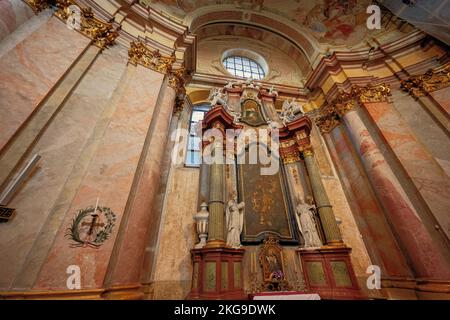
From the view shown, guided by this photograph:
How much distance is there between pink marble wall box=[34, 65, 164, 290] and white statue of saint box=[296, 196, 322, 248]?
11.9 feet

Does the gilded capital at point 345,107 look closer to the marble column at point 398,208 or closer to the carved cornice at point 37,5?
the marble column at point 398,208

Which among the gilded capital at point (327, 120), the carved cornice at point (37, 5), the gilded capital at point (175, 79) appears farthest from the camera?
the gilded capital at point (327, 120)

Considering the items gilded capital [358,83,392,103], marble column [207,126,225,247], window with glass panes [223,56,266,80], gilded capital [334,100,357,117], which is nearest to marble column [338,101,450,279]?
gilded capital [334,100,357,117]

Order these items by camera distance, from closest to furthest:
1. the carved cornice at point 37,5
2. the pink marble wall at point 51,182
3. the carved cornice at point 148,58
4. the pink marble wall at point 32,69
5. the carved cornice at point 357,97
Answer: the pink marble wall at point 51,182
the pink marble wall at point 32,69
the carved cornice at point 37,5
the carved cornice at point 148,58
the carved cornice at point 357,97

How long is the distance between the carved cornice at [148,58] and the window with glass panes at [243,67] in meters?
4.04

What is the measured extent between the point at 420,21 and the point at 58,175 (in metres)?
9.23

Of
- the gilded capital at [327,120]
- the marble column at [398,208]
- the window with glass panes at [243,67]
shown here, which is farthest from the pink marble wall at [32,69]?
the gilded capital at [327,120]

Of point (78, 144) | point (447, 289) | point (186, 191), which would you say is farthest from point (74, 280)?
point (447, 289)

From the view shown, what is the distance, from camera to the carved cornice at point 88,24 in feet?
11.4

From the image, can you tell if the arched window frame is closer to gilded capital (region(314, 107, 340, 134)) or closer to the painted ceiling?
the painted ceiling

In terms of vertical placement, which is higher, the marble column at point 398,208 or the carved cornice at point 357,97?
the carved cornice at point 357,97

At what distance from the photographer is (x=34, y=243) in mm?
2205

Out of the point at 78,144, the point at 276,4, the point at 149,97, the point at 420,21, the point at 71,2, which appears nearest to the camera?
the point at 78,144

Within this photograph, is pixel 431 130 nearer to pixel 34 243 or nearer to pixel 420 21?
pixel 420 21
